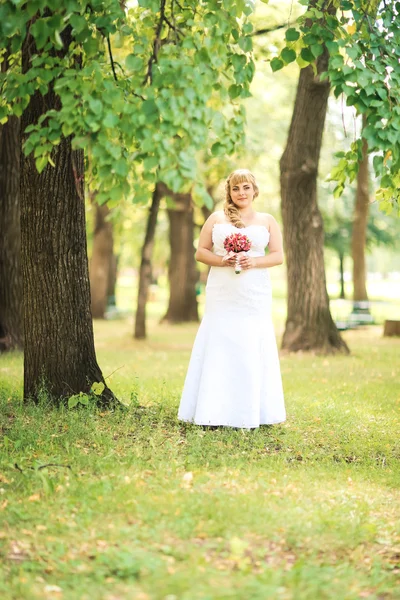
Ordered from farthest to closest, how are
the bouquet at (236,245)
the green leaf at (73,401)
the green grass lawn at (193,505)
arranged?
the green leaf at (73,401) → the bouquet at (236,245) → the green grass lawn at (193,505)

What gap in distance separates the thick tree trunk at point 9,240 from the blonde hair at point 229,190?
21.7 feet

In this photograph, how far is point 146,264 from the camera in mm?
17438

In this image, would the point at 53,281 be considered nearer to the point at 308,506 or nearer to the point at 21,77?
the point at 21,77

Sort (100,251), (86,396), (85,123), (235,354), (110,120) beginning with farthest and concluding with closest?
(100,251) → (86,396) → (235,354) → (85,123) → (110,120)

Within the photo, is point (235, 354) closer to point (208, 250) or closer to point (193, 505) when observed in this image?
point (208, 250)

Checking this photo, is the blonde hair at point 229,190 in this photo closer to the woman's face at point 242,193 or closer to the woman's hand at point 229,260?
the woman's face at point 242,193

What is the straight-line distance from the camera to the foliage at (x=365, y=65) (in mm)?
6035

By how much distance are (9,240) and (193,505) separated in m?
9.19

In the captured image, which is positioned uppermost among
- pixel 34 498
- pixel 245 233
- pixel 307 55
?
pixel 307 55

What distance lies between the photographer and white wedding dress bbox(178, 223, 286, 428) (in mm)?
7332

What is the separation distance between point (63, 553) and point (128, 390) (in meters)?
5.02

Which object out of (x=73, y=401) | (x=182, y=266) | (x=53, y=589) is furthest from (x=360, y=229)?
(x=53, y=589)

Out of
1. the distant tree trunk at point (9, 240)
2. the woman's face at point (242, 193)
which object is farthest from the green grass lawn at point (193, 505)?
the distant tree trunk at point (9, 240)

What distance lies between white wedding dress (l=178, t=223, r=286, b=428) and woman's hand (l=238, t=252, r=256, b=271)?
14 cm
